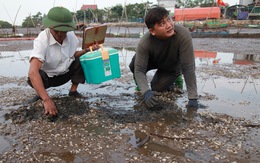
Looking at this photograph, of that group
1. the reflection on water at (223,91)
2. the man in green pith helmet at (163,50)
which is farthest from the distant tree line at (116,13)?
the man in green pith helmet at (163,50)

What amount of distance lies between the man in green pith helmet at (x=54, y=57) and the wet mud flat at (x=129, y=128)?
0.34 metres

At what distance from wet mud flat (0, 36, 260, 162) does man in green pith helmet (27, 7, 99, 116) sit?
0.34m

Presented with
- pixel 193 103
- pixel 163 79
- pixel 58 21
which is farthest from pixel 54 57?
pixel 193 103

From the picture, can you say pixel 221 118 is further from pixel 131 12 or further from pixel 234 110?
pixel 131 12

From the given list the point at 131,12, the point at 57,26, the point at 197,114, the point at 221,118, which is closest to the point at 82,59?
the point at 57,26

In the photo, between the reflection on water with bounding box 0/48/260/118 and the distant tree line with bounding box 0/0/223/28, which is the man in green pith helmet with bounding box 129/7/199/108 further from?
the distant tree line with bounding box 0/0/223/28

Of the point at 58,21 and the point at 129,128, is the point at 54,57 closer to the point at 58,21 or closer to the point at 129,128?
the point at 58,21

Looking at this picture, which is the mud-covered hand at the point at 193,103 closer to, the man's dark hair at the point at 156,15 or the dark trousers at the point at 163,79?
the dark trousers at the point at 163,79

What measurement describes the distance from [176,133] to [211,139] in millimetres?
378

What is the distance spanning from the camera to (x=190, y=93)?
359cm

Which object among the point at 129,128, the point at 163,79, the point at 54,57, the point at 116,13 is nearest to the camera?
the point at 129,128

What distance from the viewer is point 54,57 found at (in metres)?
3.59

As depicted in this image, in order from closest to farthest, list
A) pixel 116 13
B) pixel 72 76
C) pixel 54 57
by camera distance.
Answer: pixel 54 57
pixel 72 76
pixel 116 13

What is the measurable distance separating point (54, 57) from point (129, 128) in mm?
1459
